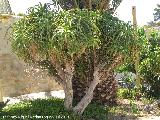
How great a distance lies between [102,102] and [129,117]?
1261 mm

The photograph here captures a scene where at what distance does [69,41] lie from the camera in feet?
24.4

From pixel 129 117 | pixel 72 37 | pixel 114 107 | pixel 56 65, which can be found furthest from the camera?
pixel 114 107

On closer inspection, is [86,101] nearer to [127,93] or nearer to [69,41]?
[69,41]

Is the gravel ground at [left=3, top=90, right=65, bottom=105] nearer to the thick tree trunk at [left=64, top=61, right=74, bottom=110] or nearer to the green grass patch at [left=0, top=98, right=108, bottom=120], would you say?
the green grass patch at [left=0, top=98, right=108, bottom=120]

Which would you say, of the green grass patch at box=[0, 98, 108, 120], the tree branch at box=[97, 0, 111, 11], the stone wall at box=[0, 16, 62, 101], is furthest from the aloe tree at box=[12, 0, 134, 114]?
the stone wall at box=[0, 16, 62, 101]

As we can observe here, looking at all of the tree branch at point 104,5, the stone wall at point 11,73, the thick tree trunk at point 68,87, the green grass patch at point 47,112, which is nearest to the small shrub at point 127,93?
the green grass patch at point 47,112

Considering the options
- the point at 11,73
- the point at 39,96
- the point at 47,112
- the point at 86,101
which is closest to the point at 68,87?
the point at 86,101

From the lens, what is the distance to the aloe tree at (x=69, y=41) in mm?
7590

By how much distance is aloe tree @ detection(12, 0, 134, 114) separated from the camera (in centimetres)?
759

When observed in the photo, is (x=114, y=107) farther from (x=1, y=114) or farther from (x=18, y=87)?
(x=18, y=87)

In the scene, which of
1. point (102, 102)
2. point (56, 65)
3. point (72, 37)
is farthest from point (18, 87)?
point (72, 37)

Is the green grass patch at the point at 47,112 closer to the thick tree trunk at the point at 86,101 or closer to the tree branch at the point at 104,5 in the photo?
the thick tree trunk at the point at 86,101

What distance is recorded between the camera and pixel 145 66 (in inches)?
452

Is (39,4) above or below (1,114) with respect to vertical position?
above
